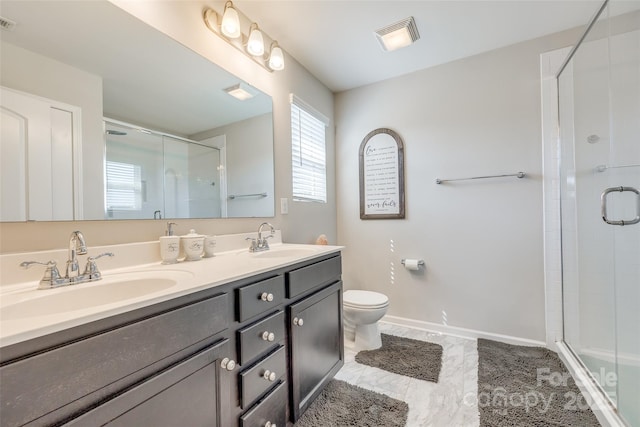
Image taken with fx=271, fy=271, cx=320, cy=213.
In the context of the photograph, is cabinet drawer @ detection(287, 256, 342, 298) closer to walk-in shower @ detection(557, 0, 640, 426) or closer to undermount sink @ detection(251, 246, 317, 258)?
undermount sink @ detection(251, 246, 317, 258)

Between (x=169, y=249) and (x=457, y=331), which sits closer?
(x=169, y=249)

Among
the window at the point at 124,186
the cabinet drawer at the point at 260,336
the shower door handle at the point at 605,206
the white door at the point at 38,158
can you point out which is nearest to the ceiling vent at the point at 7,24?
the white door at the point at 38,158

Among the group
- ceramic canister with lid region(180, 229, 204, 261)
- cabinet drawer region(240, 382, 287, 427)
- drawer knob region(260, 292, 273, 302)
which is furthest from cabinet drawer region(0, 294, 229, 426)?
ceramic canister with lid region(180, 229, 204, 261)

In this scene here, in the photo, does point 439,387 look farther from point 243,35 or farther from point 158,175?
point 243,35

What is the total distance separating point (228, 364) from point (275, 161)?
136 centimetres

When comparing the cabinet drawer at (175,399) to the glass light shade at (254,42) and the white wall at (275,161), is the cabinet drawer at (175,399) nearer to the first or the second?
the white wall at (275,161)

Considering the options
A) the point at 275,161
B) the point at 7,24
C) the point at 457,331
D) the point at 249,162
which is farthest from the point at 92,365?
the point at 457,331

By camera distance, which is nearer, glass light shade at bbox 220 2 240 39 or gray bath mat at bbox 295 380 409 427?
gray bath mat at bbox 295 380 409 427

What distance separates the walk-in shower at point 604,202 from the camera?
1.36 meters

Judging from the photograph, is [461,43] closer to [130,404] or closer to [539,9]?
[539,9]

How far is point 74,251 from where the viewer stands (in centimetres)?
91

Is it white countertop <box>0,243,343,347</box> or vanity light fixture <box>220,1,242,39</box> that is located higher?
vanity light fixture <box>220,1,242,39</box>

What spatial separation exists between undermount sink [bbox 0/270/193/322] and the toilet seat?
49.0 inches

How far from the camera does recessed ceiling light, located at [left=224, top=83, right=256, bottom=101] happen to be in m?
1.64
